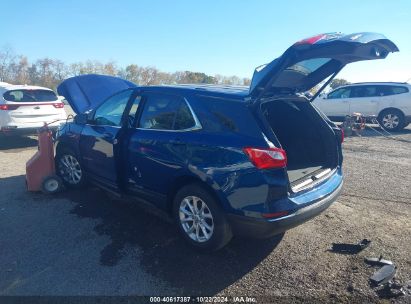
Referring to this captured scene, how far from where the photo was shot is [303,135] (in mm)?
4316

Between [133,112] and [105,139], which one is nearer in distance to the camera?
[133,112]

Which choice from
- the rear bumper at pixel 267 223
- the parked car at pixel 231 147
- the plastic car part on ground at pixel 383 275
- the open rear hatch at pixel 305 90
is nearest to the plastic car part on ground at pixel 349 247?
the plastic car part on ground at pixel 383 275

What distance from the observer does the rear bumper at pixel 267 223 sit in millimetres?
3018

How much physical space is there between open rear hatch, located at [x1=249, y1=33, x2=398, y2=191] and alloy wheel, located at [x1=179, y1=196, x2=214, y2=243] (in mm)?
926

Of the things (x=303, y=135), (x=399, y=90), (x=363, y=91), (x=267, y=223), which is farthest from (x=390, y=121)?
→ (x=267, y=223)

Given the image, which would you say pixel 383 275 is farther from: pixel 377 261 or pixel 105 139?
pixel 105 139

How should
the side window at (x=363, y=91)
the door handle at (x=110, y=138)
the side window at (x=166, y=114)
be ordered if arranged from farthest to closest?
the side window at (x=363, y=91) → the door handle at (x=110, y=138) → the side window at (x=166, y=114)

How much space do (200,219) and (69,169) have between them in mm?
2973

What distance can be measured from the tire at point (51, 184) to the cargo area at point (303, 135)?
11.3 feet

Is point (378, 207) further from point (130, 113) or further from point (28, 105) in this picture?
point (28, 105)

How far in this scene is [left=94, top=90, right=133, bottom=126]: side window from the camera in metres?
4.44

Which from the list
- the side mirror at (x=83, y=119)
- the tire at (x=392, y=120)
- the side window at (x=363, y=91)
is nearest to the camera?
the side mirror at (x=83, y=119)

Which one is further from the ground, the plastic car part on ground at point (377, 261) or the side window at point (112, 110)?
the side window at point (112, 110)

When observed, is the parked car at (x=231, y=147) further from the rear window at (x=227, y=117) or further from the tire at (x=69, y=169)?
the tire at (x=69, y=169)
